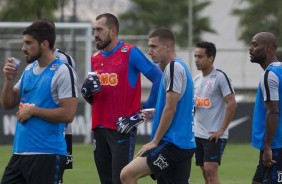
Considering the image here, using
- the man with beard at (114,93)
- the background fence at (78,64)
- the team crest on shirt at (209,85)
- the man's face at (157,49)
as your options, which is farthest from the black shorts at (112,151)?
the background fence at (78,64)

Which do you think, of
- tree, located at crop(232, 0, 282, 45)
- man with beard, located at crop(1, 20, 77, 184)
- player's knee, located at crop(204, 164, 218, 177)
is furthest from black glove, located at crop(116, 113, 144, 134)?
tree, located at crop(232, 0, 282, 45)

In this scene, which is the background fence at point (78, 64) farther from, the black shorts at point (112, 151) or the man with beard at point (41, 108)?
the man with beard at point (41, 108)

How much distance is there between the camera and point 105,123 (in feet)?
35.5

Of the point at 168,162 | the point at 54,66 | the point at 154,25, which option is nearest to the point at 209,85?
the point at 168,162

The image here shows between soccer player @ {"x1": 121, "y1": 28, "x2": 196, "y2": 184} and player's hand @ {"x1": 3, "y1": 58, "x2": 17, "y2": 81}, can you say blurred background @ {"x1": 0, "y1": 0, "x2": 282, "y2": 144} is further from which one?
player's hand @ {"x1": 3, "y1": 58, "x2": 17, "y2": 81}

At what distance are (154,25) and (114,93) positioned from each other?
50.0 m

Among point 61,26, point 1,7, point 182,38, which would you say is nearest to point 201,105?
point 61,26

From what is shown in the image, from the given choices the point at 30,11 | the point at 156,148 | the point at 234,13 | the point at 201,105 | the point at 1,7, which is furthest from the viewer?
the point at 234,13

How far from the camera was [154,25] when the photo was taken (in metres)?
60.6

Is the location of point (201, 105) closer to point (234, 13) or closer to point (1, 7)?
point (1, 7)

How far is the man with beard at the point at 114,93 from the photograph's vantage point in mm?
10773

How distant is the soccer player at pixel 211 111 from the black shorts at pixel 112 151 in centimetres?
267

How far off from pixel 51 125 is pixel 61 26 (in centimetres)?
1452

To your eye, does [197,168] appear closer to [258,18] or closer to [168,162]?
[168,162]
